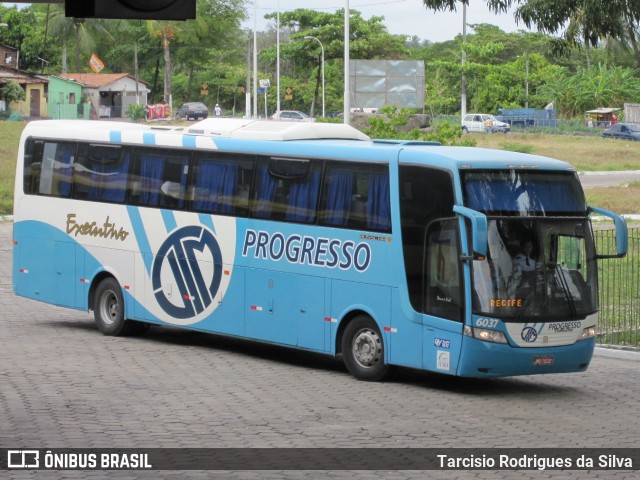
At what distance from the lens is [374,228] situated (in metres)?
16.4

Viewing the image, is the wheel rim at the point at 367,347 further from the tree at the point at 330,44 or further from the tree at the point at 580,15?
the tree at the point at 330,44

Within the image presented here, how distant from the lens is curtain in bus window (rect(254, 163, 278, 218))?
18.0m

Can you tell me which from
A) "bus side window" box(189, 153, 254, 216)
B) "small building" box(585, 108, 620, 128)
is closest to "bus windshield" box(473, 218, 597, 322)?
"bus side window" box(189, 153, 254, 216)

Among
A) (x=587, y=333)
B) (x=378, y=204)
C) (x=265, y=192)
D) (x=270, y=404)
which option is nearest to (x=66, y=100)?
(x=265, y=192)

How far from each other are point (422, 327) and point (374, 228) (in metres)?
1.51

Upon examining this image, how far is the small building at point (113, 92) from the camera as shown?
10162 cm

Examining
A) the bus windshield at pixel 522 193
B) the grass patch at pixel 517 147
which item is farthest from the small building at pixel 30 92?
the bus windshield at pixel 522 193

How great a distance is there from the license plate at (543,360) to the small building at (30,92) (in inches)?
3089

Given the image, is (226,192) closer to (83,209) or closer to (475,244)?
(83,209)

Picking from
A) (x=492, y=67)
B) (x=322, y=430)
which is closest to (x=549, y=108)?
(x=492, y=67)

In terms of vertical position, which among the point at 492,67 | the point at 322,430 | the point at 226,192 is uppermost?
the point at 492,67

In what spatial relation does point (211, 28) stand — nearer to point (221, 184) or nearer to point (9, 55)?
point (9, 55)

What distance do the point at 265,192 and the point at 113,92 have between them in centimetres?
8955

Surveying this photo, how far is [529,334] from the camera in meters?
15.2
